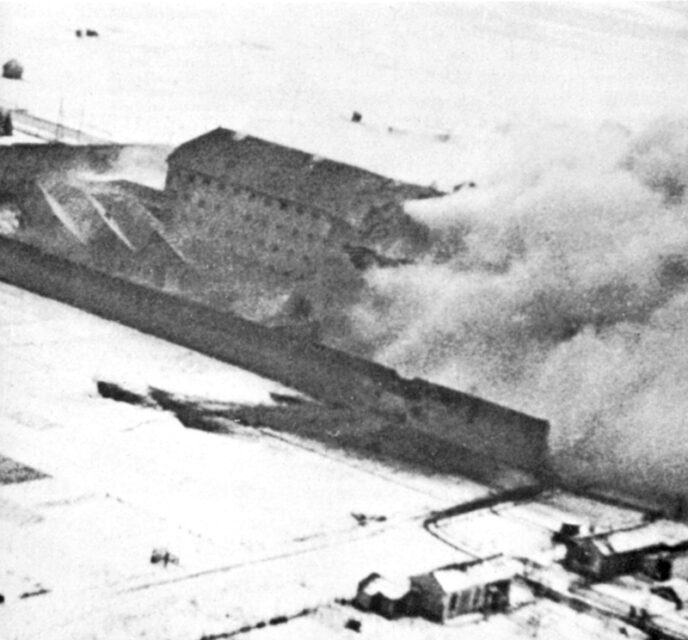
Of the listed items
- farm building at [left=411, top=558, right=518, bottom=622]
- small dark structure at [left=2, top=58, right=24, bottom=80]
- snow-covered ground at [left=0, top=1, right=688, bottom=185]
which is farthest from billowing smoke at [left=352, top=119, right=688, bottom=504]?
small dark structure at [left=2, top=58, right=24, bottom=80]

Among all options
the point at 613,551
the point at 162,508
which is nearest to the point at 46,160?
the point at 162,508

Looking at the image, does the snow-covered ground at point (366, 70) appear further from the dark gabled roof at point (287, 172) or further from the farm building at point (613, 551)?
the farm building at point (613, 551)

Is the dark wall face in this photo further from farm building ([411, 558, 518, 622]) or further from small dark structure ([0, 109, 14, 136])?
farm building ([411, 558, 518, 622])

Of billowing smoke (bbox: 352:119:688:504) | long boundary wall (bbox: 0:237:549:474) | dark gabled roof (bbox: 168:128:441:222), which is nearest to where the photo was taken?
long boundary wall (bbox: 0:237:549:474)

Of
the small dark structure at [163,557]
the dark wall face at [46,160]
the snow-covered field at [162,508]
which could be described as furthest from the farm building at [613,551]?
the dark wall face at [46,160]

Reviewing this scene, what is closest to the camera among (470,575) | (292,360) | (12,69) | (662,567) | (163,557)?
(163,557)

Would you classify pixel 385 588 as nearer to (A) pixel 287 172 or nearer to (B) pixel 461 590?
(B) pixel 461 590

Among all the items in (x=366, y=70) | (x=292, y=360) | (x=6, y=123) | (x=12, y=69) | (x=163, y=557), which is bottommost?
(x=163, y=557)
